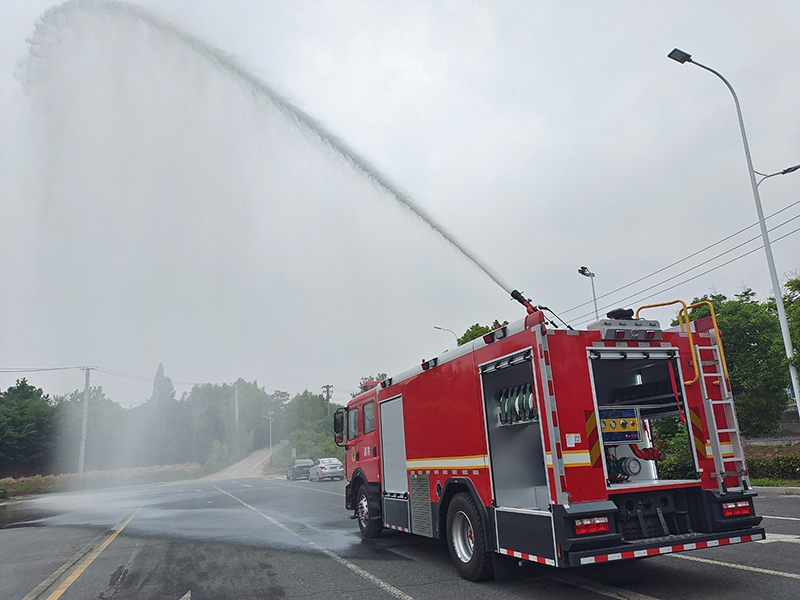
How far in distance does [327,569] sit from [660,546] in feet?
15.5

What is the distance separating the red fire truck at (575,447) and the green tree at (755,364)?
56.5 ft

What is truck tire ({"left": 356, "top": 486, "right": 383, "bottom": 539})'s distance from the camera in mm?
10375

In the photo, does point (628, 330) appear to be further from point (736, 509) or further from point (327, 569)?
point (327, 569)

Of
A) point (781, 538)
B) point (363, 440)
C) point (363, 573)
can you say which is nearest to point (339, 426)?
point (363, 440)

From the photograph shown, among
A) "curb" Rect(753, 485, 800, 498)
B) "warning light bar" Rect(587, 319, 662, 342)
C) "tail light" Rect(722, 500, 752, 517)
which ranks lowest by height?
"curb" Rect(753, 485, 800, 498)

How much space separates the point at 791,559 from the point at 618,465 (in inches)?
96.4

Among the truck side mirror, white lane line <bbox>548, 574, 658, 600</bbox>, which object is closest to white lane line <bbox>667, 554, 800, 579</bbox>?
white lane line <bbox>548, 574, 658, 600</bbox>

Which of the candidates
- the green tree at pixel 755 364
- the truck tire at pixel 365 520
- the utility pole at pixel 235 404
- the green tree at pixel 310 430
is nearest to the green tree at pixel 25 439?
the green tree at pixel 310 430

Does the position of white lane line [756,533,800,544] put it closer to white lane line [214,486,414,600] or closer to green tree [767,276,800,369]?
white lane line [214,486,414,600]

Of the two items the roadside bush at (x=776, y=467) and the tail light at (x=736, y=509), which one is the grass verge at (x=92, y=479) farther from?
the tail light at (x=736, y=509)

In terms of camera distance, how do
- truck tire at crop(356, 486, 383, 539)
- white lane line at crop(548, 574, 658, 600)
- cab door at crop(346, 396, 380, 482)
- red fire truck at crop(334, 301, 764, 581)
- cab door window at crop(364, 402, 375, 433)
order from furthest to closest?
1. cab door window at crop(364, 402, 375, 433)
2. cab door at crop(346, 396, 380, 482)
3. truck tire at crop(356, 486, 383, 539)
4. white lane line at crop(548, 574, 658, 600)
5. red fire truck at crop(334, 301, 764, 581)

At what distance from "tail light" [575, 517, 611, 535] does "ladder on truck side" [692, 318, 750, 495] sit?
67.0 inches

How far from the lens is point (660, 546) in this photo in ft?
18.0

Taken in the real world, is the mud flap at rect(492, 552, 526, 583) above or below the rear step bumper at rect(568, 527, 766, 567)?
below
